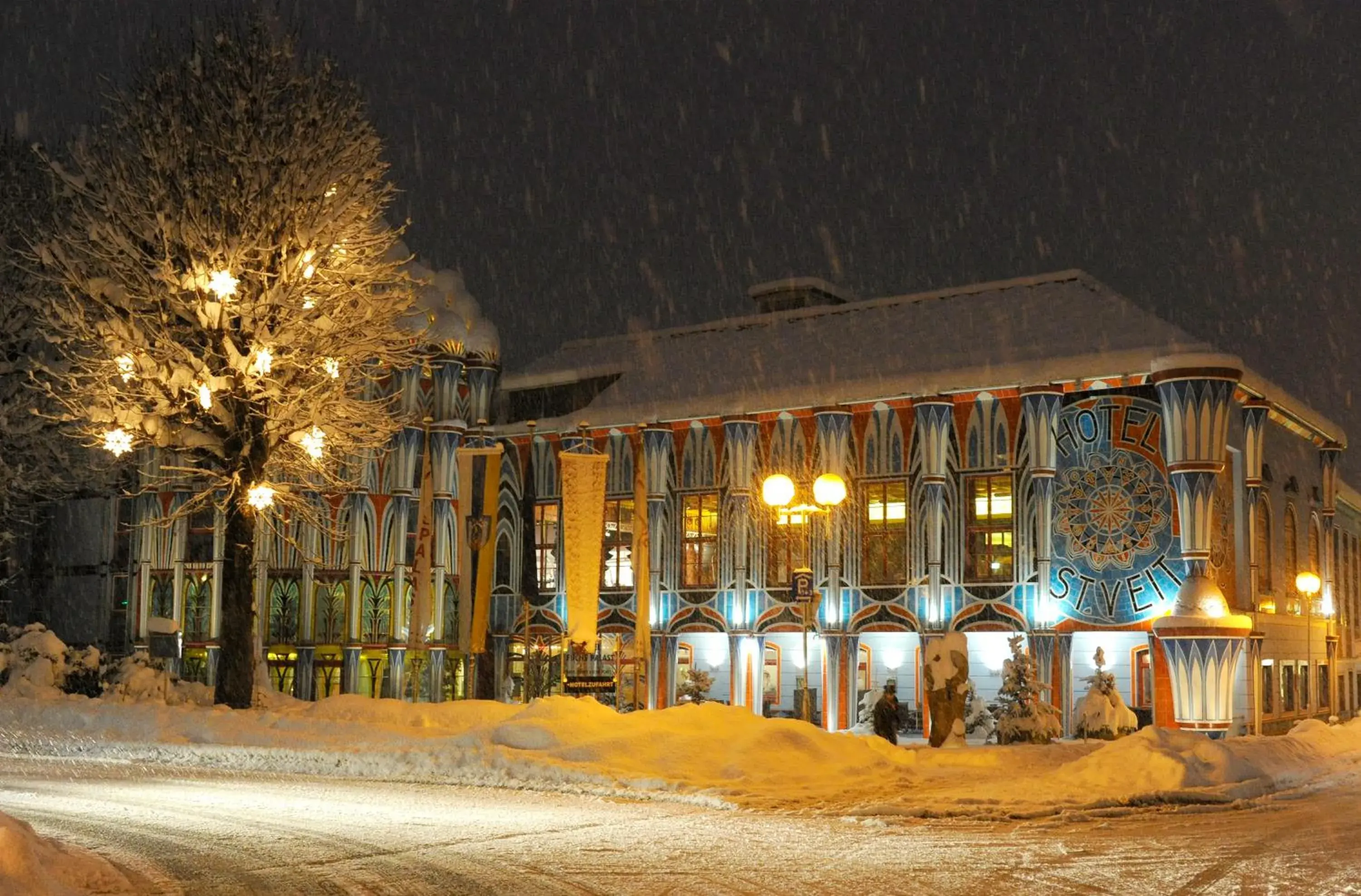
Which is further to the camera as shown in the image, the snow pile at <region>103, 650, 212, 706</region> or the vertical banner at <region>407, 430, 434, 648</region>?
the vertical banner at <region>407, 430, 434, 648</region>

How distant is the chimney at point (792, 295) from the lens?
45.1m

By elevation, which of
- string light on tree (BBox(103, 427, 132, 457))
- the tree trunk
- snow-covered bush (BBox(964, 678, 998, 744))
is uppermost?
string light on tree (BBox(103, 427, 132, 457))

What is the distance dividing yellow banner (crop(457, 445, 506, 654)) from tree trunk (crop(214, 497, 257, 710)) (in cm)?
1345

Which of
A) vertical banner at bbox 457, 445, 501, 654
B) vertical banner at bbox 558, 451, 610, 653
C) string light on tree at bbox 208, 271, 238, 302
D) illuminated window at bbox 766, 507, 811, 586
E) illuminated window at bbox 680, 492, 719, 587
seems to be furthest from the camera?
vertical banner at bbox 457, 445, 501, 654

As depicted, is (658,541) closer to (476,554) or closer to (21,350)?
(476,554)

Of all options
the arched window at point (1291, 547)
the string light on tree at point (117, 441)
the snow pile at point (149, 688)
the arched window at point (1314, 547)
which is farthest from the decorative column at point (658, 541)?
the arched window at point (1314, 547)

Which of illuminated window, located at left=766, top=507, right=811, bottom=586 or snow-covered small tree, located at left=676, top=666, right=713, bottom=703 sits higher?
illuminated window, located at left=766, top=507, right=811, bottom=586

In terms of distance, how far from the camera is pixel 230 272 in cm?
2327

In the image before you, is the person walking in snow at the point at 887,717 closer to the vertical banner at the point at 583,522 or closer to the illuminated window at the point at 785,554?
the illuminated window at the point at 785,554

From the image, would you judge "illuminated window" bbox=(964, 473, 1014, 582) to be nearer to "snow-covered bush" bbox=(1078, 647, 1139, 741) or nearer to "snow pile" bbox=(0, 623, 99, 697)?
"snow-covered bush" bbox=(1078, 647, 1139, 741)

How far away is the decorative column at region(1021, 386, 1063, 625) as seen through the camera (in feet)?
107

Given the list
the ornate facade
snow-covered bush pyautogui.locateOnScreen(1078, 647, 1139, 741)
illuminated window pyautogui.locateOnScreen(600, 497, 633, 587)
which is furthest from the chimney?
snow-covered bush pyautogui.locateOnScreen(1078, 647, 1139, 741)

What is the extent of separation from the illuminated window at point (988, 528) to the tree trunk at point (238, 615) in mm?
16748

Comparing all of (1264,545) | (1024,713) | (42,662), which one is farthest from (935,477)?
(42,662)
